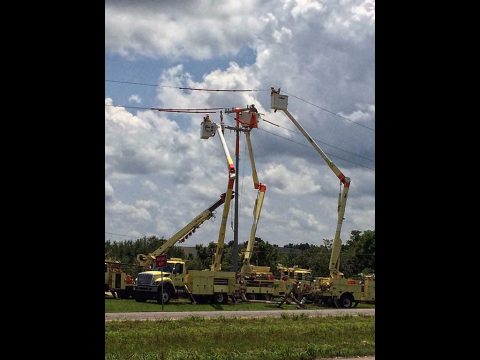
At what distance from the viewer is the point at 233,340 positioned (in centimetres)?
1844

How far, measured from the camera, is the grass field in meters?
15.1

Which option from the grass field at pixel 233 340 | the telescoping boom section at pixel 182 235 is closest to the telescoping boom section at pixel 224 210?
the telescoping boom section at pixel 182 235

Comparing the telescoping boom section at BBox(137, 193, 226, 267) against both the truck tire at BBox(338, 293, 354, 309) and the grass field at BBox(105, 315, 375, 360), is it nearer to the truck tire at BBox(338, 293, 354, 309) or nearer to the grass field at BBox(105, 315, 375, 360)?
the truck tire at BBox(338, 293, 354, 309)

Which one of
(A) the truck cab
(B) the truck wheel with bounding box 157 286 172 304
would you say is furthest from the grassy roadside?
(A) the truck cab

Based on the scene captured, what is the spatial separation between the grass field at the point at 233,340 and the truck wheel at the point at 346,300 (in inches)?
707

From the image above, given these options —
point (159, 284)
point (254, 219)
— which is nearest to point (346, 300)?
point (254, 219)

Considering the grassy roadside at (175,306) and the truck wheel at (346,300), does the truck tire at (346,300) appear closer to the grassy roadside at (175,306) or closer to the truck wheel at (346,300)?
the truck wheel at (346,300)

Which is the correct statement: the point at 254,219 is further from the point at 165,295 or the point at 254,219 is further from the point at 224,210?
the point at 165,295

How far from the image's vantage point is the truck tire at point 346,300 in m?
43.1

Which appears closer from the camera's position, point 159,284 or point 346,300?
point 159,284
